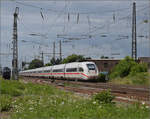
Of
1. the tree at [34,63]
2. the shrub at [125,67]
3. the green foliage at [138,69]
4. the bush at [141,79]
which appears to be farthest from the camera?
the tree at [34,63]

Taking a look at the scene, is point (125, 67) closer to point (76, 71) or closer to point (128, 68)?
point (128, 68)

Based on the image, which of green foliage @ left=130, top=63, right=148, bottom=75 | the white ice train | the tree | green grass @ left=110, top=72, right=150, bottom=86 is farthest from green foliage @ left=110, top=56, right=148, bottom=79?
the tree

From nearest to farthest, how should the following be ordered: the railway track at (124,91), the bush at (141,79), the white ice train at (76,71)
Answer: the railway track at (124,91) < the bush at (141,79) < the white ice train at (76,71)

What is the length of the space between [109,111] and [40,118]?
1.91 metres

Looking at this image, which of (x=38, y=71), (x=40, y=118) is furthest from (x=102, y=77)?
(x=40, y=118)

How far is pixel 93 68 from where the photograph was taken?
33.8 m

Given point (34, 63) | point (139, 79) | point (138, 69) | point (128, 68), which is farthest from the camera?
point (34, 63)

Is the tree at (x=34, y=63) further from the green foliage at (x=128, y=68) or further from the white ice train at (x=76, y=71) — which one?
the green foliage at (x=128, y=68)

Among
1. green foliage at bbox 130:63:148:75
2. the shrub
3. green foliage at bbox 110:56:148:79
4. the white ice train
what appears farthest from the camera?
the shrub

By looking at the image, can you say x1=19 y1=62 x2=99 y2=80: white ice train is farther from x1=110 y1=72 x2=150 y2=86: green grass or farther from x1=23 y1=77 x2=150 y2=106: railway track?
x1=23 y1=77 x2=150 y2=106: railway track

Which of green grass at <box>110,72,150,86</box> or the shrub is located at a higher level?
the shrub

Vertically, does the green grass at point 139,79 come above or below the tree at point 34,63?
below

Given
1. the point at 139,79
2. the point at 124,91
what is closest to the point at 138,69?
the point at 139,79

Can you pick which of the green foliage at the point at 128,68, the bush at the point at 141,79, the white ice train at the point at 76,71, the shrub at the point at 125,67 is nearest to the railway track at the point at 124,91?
the bush at the point at 141,79
